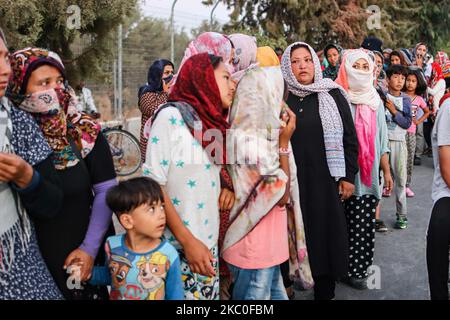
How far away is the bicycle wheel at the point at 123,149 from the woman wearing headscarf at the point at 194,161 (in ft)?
16.7

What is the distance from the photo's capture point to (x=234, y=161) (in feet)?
7.19

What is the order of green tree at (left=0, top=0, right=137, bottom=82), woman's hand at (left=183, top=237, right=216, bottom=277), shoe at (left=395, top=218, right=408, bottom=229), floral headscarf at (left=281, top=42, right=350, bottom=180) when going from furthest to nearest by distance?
shoe at (left=395, top=218, right=408, bottom=229), green tree at (left=0, top=0, right=137, bottom=82), floral headscarf at (left=281, top=42, right=350, bottom=180), woman's hand at (left=183, top=237, right=216, bottom=277)

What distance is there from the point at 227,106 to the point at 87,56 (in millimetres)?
3289

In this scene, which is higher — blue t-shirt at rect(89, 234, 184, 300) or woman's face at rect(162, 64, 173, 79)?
woman's face at rect(162, 64, 173, 79)

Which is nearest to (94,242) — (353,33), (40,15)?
(40,15)

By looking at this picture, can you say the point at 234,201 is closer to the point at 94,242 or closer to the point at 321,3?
the point at 94,242

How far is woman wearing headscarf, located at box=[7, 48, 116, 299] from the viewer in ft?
5.80

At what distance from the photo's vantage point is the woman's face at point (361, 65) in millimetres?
3662

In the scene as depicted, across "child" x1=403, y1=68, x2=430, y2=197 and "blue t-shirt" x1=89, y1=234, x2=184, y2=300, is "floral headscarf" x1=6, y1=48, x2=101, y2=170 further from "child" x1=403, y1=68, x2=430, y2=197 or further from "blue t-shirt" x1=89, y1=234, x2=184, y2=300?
"child" x1=403, y1=68, x2=430, y2=197

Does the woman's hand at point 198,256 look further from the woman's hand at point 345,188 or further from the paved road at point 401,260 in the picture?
the paved road at point 401,260

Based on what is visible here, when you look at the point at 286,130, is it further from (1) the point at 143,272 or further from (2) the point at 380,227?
(2) the point at 380,227

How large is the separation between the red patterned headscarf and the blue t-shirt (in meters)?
0.52

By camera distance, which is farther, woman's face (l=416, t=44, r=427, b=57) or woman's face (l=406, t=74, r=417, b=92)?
woman's face (l=416, t=44, r=427, b=57)

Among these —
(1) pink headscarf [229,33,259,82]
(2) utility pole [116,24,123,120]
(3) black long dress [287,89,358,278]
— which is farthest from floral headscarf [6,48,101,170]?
(2) utility pole [116,24,123,120]
